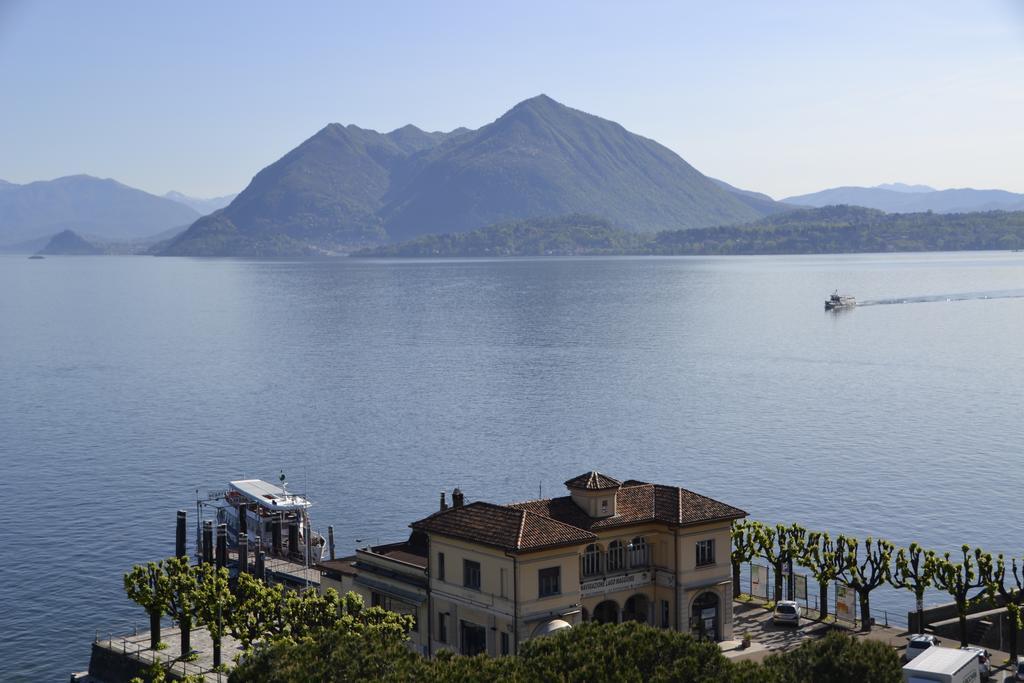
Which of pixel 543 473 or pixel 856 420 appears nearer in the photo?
pixel 543 473

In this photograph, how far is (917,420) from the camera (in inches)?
5049

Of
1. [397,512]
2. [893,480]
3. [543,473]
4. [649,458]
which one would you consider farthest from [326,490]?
[893,480]

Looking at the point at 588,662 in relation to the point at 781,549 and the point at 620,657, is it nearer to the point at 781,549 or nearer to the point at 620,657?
the point at 620,657

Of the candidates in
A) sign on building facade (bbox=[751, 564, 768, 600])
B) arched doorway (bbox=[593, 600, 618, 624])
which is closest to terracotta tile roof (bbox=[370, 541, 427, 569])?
arched doorway (bbox=[593, 600, 618, 624])

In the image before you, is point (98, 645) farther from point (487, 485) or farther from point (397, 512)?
point (487, 485)

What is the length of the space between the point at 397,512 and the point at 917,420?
63.6m

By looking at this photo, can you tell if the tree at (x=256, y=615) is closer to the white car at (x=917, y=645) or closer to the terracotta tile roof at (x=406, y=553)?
the terracotta tile roof at (x=406, y=553)

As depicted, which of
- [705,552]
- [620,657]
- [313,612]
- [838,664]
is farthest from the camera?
[705,552]

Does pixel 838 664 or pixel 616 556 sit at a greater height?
pixel 616 556

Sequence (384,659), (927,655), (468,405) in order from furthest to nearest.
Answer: (468,405) < (927,655) < (384,659)

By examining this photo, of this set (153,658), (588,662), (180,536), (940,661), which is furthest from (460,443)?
(588,662)

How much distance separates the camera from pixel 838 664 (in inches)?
1672

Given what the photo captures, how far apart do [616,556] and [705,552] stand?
4.44 meters

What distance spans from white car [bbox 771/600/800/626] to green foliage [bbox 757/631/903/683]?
1726 centimetres
